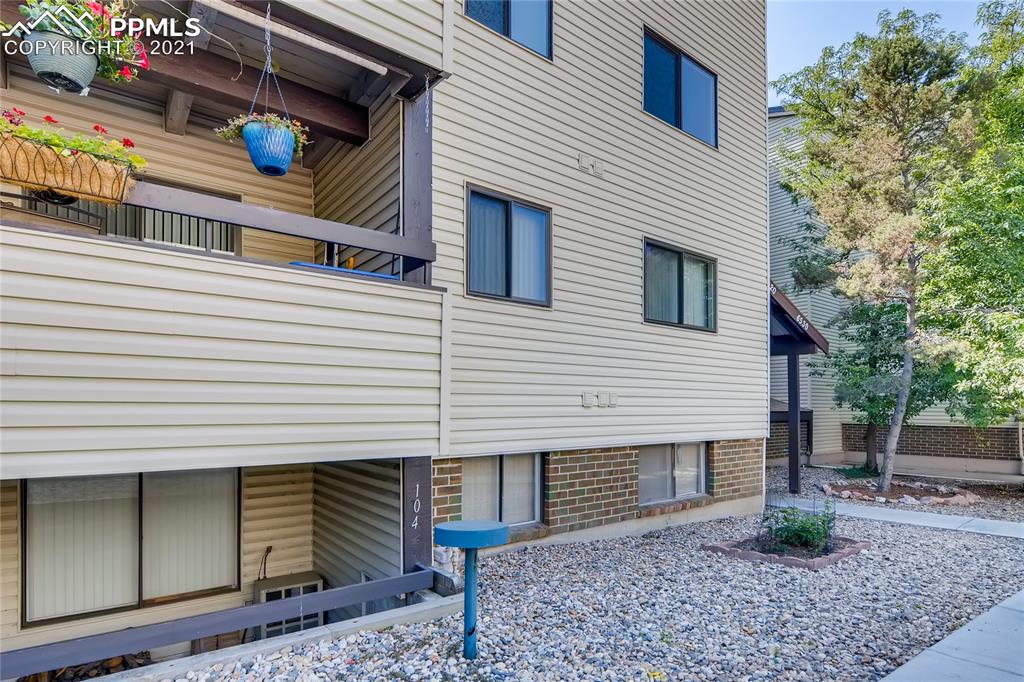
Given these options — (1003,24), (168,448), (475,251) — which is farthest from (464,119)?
(1003,24)

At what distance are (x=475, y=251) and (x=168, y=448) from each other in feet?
11.1

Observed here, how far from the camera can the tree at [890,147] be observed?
11.0 metres

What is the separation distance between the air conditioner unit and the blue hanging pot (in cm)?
402

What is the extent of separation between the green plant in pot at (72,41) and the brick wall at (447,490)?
3.96 metres

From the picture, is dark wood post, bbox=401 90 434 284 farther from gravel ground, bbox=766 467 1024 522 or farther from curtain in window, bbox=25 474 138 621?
gravel ground, bbox=766 467 1024 522

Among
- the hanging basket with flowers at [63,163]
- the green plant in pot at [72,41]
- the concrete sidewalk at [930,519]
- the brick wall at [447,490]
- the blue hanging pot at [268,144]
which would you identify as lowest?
the concrete sidewalk at [930,519]

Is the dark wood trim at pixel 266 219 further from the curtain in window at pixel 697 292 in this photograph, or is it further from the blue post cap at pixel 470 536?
the curtain in window at pixel 697 292

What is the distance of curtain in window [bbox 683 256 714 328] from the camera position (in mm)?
8492

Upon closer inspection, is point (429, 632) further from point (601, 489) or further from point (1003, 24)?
point (1003, 24)

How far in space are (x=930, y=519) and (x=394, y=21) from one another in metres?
10.2

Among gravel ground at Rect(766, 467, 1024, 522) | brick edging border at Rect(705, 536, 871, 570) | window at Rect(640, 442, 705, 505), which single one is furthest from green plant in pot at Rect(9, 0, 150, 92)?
gravel ground at Rect(766, 467, 1024, 522)

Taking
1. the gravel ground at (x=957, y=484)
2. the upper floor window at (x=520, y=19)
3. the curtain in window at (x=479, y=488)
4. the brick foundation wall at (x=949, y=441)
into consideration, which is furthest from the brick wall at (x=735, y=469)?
the brick foundation wall at (x=949, y=441)

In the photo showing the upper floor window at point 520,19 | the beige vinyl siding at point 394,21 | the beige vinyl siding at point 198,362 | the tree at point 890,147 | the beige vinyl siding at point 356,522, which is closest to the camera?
the beige vinyl siding at point 198,362

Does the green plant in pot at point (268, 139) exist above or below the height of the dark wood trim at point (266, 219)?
above
